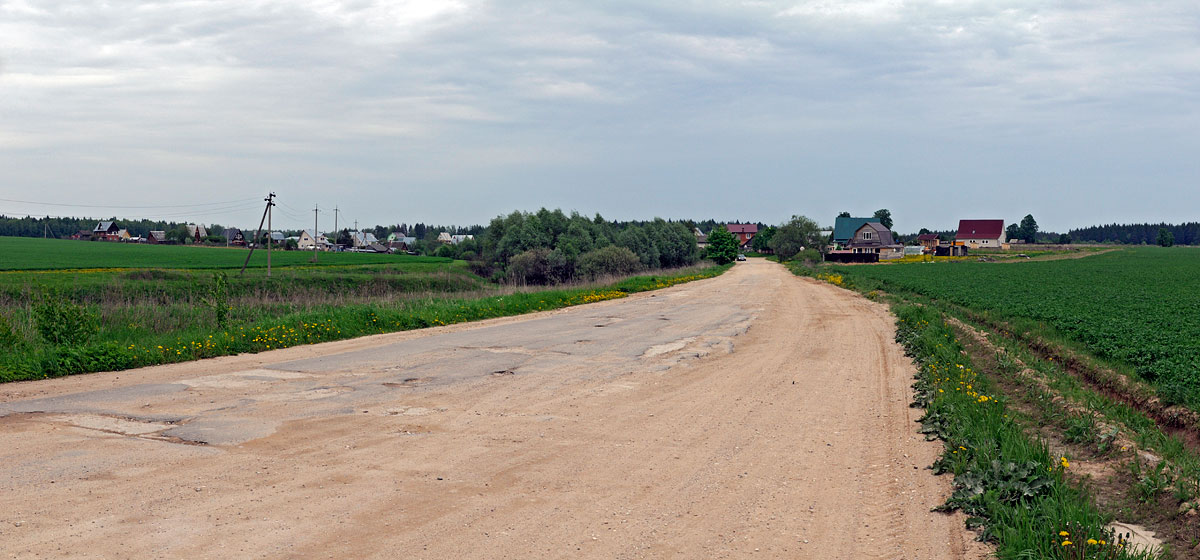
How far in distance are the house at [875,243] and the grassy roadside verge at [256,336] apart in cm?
8457

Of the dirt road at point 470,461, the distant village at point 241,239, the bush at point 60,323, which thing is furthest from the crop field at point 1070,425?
the distant village at point 241,239

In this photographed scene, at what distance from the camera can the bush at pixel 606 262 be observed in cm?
6338

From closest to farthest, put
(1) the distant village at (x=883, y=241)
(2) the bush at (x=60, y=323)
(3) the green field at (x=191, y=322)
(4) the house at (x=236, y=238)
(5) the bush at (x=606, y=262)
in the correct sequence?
1. (3) the green field at (x=191, y=322)
2. (2) the bush at (x=60, y=323)
3. (5) the bush at (x=606, y=262)
4. (1) the distant village at (x=883, y=241)
5. (4) the house at (x=236, y=238)

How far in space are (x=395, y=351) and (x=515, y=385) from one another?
4205mm

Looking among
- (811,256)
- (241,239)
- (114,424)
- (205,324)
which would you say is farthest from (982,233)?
(114,424)

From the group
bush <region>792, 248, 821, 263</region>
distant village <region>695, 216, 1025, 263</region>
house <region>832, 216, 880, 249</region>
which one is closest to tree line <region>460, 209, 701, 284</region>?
bush <region>792, 248, 821, 263</region>

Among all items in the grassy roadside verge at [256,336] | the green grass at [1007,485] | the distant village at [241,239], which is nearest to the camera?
the green grass at [1007,485]

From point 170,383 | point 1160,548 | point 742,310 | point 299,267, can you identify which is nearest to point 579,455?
point 1160,548

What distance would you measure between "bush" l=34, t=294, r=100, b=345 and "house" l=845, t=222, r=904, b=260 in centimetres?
9661

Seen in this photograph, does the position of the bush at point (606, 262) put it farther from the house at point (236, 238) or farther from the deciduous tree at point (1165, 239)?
the deciduous tree at point (1165, 239)

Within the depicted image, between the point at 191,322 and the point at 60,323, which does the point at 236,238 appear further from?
the point at 60,323

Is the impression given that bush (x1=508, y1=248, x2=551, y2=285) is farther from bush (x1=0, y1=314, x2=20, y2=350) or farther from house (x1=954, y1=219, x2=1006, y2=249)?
house (x1=954, y1=219, x2=1006, y2=249)

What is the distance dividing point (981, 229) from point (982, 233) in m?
1.32

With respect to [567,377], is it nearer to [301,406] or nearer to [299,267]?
[301,406]
